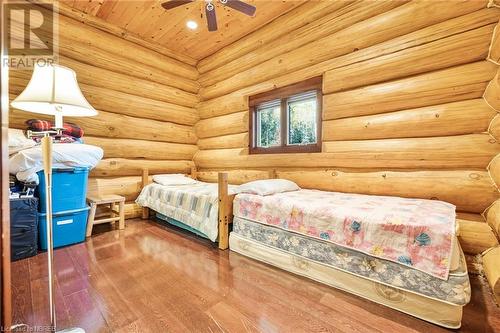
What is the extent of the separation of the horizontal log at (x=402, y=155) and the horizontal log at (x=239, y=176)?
5.5 inches

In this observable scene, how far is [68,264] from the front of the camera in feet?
6.20

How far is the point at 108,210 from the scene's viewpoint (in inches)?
123

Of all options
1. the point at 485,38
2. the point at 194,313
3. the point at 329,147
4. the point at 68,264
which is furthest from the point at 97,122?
the point at 485,38

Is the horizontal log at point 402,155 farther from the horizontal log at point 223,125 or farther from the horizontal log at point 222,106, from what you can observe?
the horizontal log at point 222,106

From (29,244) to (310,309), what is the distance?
2493mm

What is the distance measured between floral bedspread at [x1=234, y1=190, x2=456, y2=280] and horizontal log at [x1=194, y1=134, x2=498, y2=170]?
1.42 ft

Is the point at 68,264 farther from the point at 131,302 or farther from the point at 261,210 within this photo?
the point at 261,210

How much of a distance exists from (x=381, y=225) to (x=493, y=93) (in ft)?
4.46

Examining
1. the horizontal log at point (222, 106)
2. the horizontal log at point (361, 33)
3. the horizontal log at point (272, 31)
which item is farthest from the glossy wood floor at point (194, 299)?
the horizontal log at point (272, 31)

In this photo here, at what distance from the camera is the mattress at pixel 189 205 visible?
7.58 ft

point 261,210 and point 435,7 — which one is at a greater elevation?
point 435,7

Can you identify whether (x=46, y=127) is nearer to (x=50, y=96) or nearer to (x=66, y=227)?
(x=66, y=227)

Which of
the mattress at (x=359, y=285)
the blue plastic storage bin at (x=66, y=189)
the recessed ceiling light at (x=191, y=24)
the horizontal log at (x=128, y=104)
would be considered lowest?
the mattress at (x=359, y=285)

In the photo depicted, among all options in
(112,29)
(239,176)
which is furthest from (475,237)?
(112,29)
